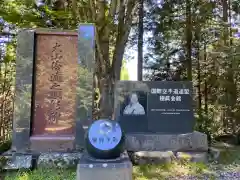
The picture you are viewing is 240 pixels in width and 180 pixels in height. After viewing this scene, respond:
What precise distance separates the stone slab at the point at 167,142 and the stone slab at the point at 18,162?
1.85m

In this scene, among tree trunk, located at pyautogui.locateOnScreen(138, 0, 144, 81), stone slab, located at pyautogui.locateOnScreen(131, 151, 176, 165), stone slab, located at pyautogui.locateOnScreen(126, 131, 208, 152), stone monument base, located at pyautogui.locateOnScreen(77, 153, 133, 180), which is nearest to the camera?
stone monument base, located at pyautogui.locateOnScreen(77, 153, 133, 180)

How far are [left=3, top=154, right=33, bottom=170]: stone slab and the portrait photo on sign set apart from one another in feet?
6.73

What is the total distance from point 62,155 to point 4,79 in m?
5.35

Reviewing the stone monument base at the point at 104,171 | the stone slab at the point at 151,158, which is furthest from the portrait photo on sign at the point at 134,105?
the stone monument base at the point at 104,171

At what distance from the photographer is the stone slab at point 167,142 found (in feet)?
17.1

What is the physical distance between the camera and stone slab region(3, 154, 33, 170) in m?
4.14

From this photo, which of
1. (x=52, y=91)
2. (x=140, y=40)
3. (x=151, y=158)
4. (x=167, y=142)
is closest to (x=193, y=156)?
(x=167, y=142)

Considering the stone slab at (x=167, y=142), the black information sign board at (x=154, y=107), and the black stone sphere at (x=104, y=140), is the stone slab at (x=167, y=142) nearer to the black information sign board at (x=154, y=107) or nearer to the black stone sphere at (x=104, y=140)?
the black information sign board at (x=154, y=107)

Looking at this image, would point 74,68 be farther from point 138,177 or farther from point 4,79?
point 4,79

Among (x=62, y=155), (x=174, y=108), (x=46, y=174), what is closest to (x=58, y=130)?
(x=62, y=155)

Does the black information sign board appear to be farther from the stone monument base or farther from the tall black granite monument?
the stone monument base

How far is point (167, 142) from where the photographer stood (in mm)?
5281

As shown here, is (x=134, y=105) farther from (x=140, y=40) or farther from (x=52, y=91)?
(x=140, y=40)

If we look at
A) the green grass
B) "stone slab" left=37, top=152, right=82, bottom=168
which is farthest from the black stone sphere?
"stone slab" left=37, top=152, right=82, bottom=168
